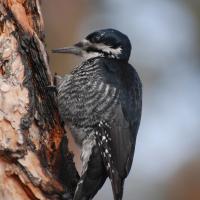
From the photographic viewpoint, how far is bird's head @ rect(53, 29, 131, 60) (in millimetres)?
6180

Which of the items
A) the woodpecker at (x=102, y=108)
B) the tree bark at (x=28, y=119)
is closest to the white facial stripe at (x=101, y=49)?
the woodpecker at (x=102, y=108)

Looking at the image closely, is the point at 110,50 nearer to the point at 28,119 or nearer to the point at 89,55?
the point at 89,55

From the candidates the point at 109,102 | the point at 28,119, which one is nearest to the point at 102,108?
the point at 109,102

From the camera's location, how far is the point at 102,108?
19.2ft

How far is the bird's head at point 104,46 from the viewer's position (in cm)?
618

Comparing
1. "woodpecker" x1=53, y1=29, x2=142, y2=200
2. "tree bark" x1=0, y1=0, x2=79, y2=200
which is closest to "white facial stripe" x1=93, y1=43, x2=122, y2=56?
"woodpecker" x1=53, y1=29, x2=142, y2=200

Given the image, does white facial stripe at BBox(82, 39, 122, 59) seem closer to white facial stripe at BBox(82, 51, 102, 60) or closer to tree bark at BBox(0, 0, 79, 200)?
white facial stripe at BBox(82, 51, 102, 60)

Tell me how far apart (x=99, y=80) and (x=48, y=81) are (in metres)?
0.41

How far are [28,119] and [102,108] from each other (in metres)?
0.71

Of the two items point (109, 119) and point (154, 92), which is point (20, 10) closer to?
point (109, 119)

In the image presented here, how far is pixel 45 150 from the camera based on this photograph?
5.46 meters

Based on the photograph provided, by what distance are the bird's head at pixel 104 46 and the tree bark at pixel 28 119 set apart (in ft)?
1.68

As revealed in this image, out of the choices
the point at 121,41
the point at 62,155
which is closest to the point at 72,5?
the point at 121,41

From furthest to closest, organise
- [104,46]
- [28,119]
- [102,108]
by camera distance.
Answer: [104,46] < [102,108] < [28,119]
